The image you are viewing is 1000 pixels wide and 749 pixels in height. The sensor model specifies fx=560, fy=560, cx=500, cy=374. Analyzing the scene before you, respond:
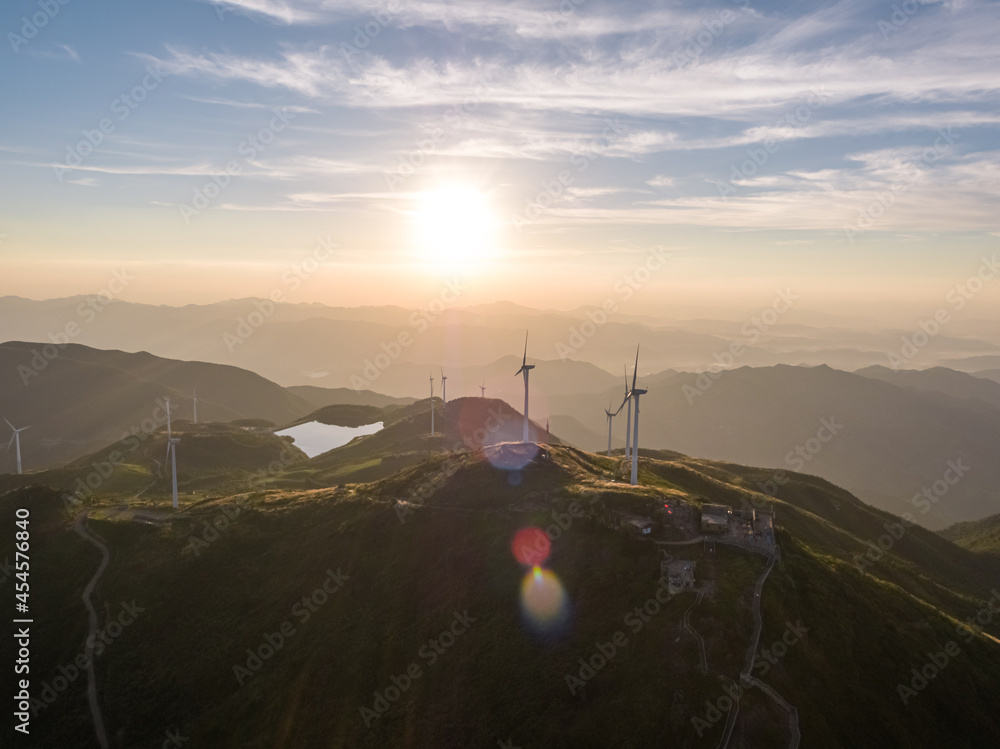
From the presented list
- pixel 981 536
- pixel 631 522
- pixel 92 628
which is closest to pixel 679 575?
pixel 631 522

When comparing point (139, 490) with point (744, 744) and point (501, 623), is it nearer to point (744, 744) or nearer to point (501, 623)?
point (501, 623)

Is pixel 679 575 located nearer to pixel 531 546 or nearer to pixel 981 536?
pixel 531 546

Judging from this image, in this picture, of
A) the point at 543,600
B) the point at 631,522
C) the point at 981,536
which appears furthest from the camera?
the point at 981,536

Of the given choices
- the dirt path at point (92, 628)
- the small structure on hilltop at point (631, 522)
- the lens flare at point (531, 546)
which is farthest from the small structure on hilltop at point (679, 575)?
the dirt path at point (92, 628)

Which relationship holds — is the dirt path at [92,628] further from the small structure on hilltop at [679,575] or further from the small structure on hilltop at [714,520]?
the small structure on hilltop at [714,520]

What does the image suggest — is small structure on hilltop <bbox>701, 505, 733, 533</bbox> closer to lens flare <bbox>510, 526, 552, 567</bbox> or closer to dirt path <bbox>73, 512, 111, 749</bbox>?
lens flare <bbox>510, 526, 552, 567</bbox>
